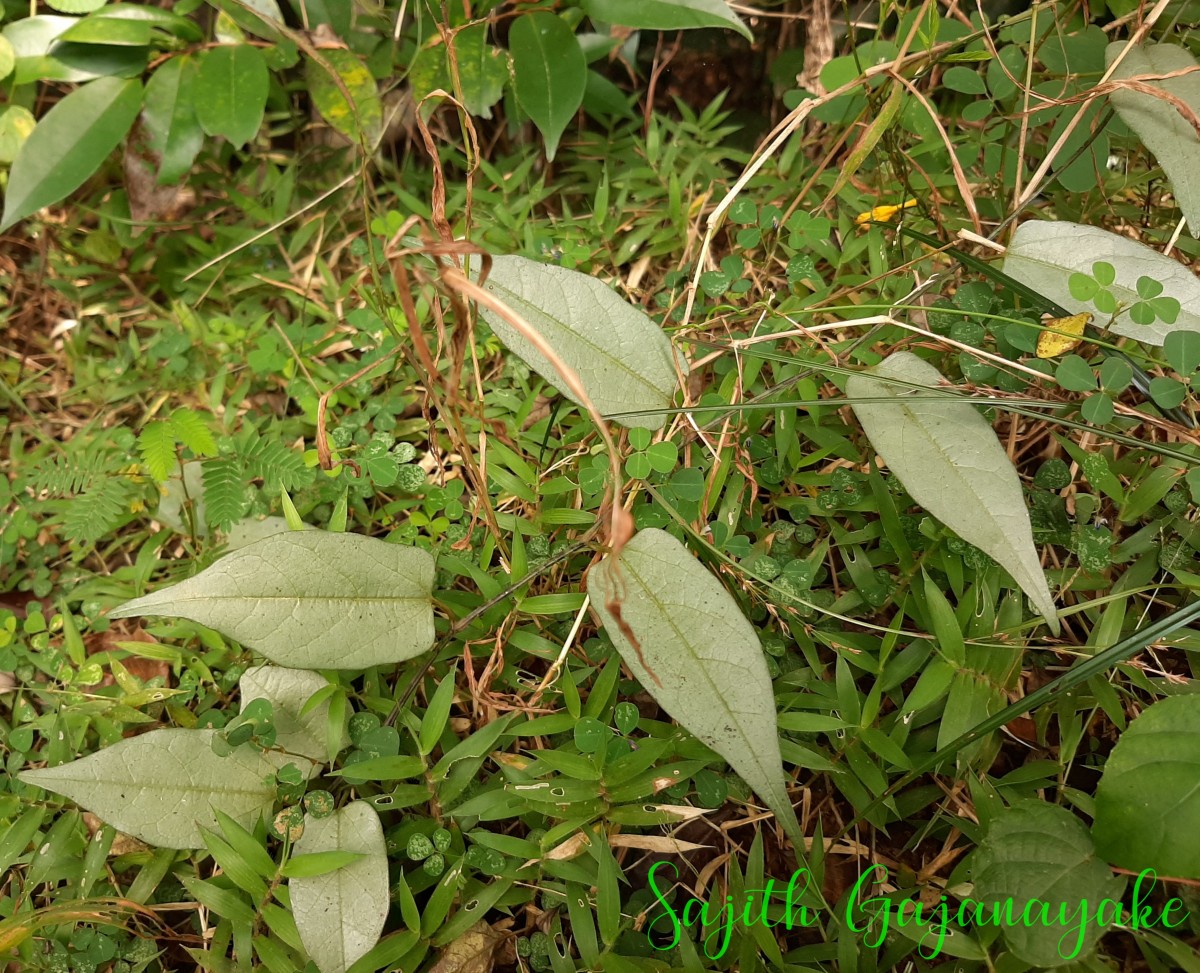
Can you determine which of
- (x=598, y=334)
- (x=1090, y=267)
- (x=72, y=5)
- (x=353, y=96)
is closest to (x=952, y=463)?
(x=1090, y=267)

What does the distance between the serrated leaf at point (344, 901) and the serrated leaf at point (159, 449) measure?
2.04 ft

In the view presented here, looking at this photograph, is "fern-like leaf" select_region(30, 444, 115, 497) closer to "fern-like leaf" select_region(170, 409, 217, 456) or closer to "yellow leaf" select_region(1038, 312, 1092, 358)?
"fern-like leaf" select_region(170, 409, 217, 456)

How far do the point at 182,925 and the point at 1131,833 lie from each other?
108 cm

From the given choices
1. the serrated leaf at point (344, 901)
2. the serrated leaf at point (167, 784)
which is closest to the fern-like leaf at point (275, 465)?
the serrated leaf at point (167, 784)

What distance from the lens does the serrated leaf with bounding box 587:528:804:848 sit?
73 centimetres

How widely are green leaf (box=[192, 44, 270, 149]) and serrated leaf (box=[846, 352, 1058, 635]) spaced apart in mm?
1119

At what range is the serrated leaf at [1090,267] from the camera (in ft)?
2.86

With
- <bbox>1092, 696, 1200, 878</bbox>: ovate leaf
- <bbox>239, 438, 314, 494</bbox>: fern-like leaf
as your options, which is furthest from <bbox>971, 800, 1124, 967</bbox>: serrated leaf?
<bbox>239, 438, 314, 494</bbox>: fern-like leaf

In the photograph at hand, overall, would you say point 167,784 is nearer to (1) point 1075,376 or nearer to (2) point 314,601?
(2) point 314,601

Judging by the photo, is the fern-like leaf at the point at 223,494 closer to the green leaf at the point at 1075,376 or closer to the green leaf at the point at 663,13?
the green leaf at the point at 663,13

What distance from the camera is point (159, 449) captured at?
1.20m

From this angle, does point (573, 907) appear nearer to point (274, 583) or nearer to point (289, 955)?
point (289, 955)

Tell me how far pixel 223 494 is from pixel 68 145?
75 cm

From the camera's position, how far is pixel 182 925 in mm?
985
